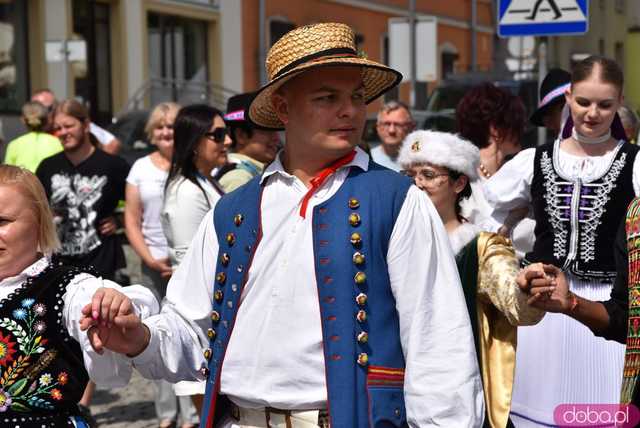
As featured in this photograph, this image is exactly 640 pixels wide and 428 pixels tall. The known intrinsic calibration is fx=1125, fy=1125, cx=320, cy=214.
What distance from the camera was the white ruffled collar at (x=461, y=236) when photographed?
4.17 m

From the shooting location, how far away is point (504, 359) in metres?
3.99

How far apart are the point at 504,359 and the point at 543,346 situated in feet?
2.57

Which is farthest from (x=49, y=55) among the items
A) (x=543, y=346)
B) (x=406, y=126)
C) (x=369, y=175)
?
(x=369, y=175)

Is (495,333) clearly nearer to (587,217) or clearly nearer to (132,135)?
(587,217)

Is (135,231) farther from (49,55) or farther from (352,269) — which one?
(49,55)

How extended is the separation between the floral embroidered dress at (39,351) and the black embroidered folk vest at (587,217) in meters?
2.10

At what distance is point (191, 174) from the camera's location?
623 cm

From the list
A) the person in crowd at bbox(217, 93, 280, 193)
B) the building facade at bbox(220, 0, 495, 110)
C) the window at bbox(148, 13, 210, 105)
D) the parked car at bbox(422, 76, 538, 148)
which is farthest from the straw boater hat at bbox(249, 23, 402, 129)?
the window at bbox(148, 13, 210, 105)

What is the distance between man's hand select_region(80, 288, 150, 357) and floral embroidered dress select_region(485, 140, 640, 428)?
214cm

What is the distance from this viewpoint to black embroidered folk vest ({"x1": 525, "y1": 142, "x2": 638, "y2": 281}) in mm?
4676

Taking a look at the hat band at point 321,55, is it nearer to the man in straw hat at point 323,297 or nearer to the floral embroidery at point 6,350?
the man in straw hat at point 323,297

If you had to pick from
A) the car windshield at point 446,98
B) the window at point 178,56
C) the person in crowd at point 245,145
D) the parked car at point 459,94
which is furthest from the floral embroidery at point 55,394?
the window at point 178,56

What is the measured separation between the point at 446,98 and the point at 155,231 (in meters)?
10.2

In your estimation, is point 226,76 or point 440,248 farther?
point 226,76
